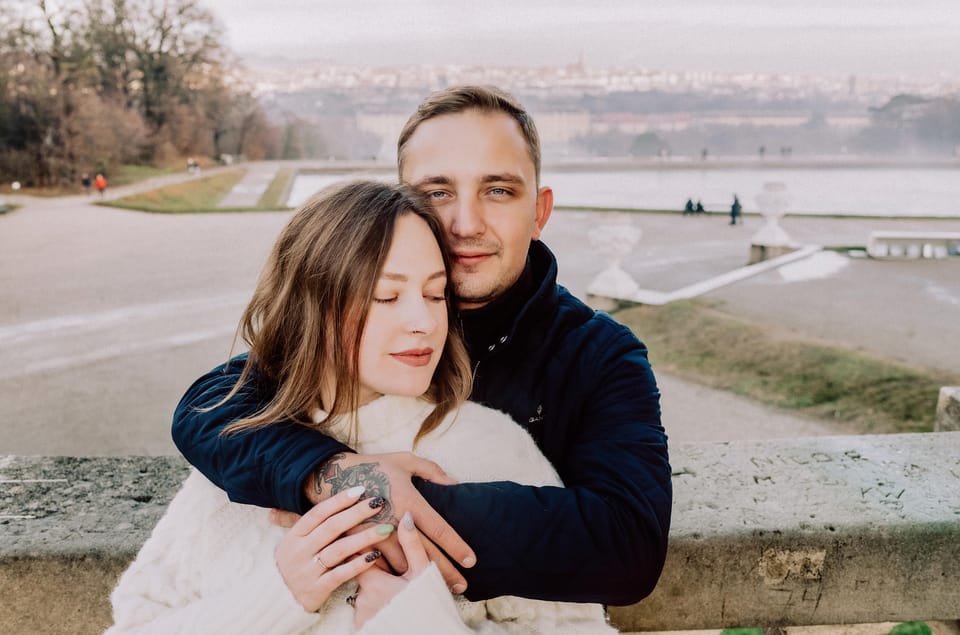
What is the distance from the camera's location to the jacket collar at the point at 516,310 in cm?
170

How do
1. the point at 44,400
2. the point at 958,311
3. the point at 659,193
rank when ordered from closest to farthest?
1. the point at 44,400
2. the point at 958,311
3. the point at 659,193

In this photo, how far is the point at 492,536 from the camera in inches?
47.3

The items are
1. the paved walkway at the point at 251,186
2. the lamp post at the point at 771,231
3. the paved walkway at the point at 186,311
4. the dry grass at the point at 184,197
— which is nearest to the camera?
the paved walkway at the point at 186,311

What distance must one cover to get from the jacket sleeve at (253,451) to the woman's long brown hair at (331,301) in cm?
3

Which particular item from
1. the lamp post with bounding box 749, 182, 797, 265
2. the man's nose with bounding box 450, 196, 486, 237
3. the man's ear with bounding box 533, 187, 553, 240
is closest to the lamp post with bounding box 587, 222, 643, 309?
the lamp post with bounding box 749, 182, 797, 265

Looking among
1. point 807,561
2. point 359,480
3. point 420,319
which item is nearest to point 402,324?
point 420,319

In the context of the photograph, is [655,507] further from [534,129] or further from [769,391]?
[769,391]

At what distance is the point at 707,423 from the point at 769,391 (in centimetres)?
103

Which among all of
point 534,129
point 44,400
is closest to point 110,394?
point 44,400

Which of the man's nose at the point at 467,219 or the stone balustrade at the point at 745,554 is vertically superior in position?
the man's nose at the point at 467,219

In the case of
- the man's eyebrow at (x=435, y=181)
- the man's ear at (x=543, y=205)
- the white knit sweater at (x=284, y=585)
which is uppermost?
the man's eyebrow at (x=435, y=181)

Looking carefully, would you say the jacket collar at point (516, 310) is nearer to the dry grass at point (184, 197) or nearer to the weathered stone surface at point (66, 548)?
the weathered stone surface at point (66, 548)

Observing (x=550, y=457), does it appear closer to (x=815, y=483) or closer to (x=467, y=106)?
(x=815, y=483)

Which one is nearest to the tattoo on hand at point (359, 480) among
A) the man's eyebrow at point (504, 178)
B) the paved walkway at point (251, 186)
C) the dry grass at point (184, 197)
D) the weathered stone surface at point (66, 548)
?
the weathered stone surface at point (66, 548)
